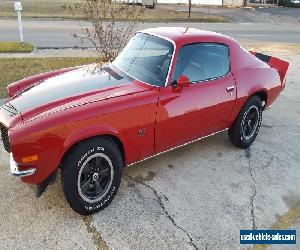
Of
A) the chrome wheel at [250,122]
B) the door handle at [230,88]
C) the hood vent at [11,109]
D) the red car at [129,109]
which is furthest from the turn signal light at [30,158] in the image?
the chrome wheel at [250,122]

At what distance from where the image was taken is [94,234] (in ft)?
10.8

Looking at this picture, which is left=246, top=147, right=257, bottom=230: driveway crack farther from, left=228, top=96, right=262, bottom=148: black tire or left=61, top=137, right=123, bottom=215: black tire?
left=61, top=137, right=123, bottom=215: black tire

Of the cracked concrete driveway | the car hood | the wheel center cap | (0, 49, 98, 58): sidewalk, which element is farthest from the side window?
(0, 49, 98, 58): sidewalk

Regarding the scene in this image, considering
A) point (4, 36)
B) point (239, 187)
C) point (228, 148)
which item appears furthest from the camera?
point (4, 36)

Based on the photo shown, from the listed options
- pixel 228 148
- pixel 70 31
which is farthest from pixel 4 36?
pixel 228 148

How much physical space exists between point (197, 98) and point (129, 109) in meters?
1.01

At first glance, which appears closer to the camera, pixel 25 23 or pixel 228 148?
pixel 228 148

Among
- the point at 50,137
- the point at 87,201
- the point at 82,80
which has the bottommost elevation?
the point at 87,201

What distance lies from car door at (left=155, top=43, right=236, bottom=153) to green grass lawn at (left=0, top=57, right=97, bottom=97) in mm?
4186

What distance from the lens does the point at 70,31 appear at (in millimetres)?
16188

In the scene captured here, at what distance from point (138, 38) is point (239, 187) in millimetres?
2355

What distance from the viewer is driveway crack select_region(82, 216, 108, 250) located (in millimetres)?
3178

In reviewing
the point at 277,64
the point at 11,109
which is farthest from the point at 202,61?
the point at 11,109

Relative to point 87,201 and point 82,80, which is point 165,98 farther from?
point 87,201
